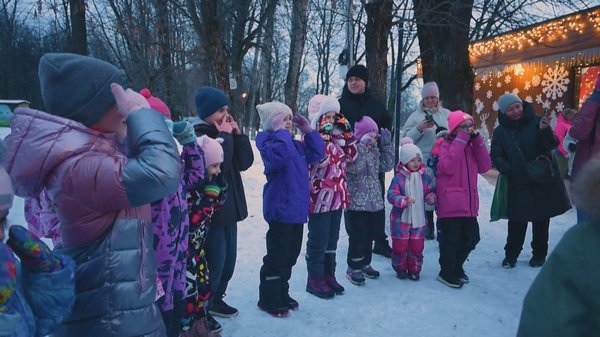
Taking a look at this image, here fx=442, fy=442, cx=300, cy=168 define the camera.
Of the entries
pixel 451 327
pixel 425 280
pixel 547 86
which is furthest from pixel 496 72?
pixel 451 327

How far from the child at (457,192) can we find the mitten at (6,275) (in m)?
3.56

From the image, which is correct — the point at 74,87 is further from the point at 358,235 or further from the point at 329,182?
the point at 358,235

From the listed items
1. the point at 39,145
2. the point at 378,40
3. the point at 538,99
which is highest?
the point at 378,40

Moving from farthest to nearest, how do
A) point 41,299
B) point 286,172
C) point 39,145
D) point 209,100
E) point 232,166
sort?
1. point 286,172
2. point 232,166
3. point 209,100
4. point 39,145
5. point 41,299

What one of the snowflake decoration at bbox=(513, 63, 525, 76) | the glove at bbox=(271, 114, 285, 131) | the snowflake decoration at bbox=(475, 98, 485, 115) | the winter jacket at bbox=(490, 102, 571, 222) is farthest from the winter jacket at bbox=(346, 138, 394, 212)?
the snowflake decoration at bbox=(475, 98, 485, 115)

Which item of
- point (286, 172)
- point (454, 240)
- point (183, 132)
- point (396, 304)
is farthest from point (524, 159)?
point (183, 132)

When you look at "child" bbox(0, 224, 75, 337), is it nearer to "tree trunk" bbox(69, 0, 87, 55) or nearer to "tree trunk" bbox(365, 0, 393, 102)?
"tree trunk" bbox(365, 0, 393, 102)

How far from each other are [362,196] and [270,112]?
4.13 feet

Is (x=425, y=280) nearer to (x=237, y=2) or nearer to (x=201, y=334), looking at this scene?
(x=201, y=334)

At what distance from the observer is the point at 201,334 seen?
2883 millimetres

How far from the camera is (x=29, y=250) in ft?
4.40

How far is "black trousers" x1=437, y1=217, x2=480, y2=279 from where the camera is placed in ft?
13.5

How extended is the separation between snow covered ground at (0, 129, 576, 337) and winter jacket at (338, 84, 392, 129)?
1.55 meters

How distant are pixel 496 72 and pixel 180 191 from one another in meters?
12.7
